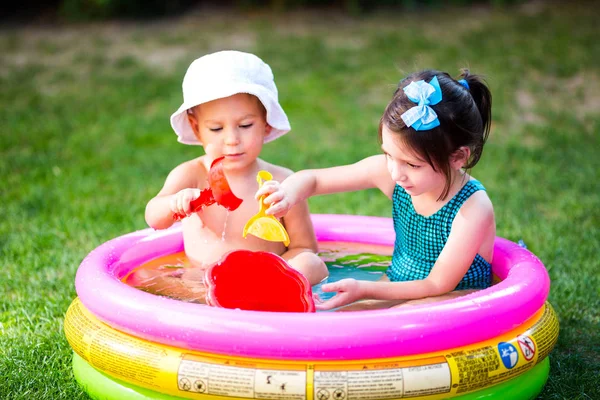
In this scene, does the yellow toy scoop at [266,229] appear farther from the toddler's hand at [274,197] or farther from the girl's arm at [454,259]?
the girl's arm at [454,259]

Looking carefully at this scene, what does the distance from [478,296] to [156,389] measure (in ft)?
3.27

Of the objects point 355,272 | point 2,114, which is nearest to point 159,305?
point 355,272

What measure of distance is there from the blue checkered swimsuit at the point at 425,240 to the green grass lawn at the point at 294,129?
0.47 meters

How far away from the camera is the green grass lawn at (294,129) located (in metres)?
3.46

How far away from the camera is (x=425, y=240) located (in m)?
2.89

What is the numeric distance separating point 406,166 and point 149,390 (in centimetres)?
107

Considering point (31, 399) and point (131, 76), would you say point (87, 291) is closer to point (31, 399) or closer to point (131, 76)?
point (31, 399)

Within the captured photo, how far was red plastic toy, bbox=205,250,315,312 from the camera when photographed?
2672mm

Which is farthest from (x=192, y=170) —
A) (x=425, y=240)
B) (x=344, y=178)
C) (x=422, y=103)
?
(x=422, y=103)

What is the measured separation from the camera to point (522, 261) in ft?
9.52

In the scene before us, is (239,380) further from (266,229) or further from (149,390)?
(266,229)

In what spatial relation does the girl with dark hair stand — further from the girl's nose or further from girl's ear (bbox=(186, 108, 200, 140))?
girl's ear (bbox=(186, 108, 200, 140))

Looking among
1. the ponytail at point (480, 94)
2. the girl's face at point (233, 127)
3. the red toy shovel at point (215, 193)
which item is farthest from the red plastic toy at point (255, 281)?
the ponytail at point (480, 94)

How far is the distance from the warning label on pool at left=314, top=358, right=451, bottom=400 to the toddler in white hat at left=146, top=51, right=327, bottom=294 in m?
0.81
